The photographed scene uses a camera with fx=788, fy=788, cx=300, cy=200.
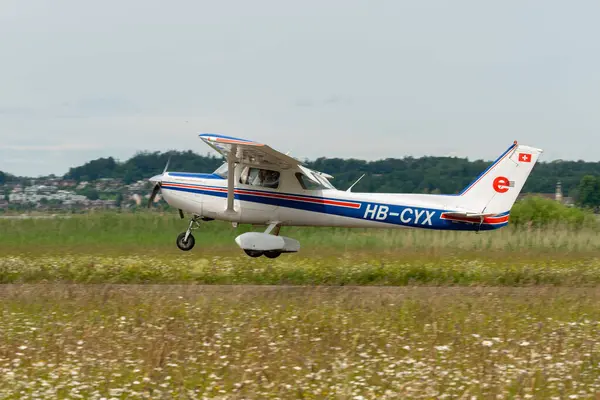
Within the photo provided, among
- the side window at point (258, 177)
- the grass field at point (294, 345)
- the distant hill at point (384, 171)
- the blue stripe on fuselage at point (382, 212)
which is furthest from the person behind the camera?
the distant hill at point (384, 171)

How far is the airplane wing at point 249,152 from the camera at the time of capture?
14820 mm

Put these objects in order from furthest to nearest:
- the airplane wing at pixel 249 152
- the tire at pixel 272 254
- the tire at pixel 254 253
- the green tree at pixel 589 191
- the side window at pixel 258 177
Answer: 1. the green tree at pixel 589 191
2. the tire at pixel 272 254
3. the side window at pixel 258 177
4. the tire at pixel 254 253
5. the airplane wing at pixel 249 152

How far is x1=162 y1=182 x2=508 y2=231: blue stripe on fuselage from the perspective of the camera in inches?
622

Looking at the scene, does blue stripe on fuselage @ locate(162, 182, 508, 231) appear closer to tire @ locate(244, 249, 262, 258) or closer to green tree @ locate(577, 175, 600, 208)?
tire @ locate(244, 249, 262, 258)

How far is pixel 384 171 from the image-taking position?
4859cm

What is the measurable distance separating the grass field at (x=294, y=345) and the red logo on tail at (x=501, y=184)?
5108 mm

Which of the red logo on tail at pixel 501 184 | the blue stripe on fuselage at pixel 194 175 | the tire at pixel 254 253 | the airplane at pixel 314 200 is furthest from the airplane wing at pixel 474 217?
the blue stripe on fuselage at pixel 194 175

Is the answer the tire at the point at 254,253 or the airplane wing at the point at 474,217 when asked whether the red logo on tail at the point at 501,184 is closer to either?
the airplane wing at the point at 474,217

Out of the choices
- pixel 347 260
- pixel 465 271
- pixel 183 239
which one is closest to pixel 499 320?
pixel 465 271

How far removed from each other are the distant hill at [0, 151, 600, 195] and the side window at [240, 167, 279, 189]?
13.5m

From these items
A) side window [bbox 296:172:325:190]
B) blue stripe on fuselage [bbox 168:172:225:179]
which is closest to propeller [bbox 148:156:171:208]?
blue stripe on fuselage [bbox 168:172:225:179]

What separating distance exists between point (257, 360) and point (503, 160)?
34.1 ft

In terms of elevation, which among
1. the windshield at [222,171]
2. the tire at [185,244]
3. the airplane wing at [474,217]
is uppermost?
the windshield at [222,171]

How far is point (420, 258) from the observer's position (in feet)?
53.3
